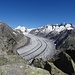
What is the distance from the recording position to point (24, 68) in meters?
9.29

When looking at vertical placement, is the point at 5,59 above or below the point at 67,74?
above

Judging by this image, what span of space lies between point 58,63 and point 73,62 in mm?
2337

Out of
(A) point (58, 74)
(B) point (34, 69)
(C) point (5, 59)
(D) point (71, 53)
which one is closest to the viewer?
(B) point (34, 69)

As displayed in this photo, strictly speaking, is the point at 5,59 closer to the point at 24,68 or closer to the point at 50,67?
the point at 50,67

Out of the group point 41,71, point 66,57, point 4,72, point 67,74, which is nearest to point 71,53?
point 66,57

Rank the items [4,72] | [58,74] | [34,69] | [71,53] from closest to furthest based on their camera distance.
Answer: [4,72] < [34,69] < [58,74] < [71,53]

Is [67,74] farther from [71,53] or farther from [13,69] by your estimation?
[13,69]

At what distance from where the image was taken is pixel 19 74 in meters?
8.70

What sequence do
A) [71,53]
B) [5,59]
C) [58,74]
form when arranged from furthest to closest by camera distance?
[71,53] → [5,59] → [58,74]

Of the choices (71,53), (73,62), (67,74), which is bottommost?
(67,74)

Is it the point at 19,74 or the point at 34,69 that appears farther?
the point at 34,69

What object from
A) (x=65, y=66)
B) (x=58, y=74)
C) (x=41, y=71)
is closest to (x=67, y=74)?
(x=58, y=74)

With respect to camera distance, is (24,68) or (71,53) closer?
(24,68)

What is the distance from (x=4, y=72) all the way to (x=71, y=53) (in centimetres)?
1421
